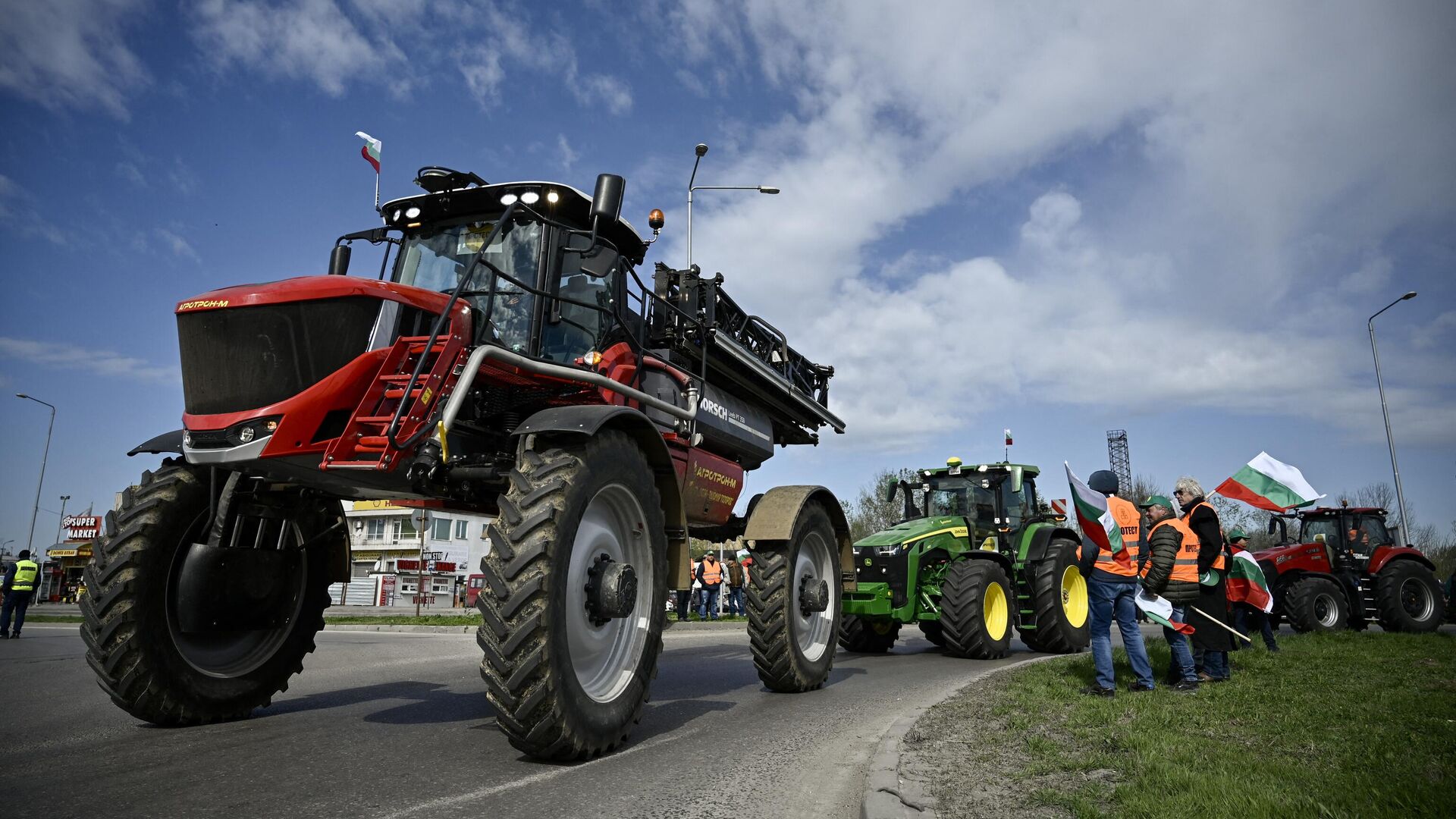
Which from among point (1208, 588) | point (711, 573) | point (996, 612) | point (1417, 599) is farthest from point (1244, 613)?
point (711, 573)

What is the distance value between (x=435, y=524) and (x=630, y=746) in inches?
2144

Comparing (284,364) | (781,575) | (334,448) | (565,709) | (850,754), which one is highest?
(284,364)

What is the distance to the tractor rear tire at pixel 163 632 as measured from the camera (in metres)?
5.01

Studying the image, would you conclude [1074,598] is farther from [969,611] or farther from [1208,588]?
[1208,588]

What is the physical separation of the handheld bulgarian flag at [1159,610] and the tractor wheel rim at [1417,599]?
10606 mm

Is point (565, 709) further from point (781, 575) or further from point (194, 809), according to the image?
point (781, 575)

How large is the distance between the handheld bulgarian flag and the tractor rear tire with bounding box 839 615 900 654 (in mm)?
5282

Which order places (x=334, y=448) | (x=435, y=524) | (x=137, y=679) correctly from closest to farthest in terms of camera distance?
(x=334, y=448) → (x=137, y=679) → (x=435, y=524)

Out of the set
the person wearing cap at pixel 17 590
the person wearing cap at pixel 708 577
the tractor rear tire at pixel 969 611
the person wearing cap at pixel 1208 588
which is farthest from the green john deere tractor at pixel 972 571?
the person wearing cap at pixel 17 590

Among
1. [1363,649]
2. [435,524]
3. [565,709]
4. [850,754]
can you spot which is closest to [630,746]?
[565,709]

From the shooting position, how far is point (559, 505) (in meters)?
4.48

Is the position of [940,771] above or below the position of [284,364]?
below

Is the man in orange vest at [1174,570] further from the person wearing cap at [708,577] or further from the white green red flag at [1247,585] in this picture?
the person wearing cap at [708,577]

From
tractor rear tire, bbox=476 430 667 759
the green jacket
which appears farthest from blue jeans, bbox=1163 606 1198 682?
tractor rear tire, bbox=476 430 667 759
